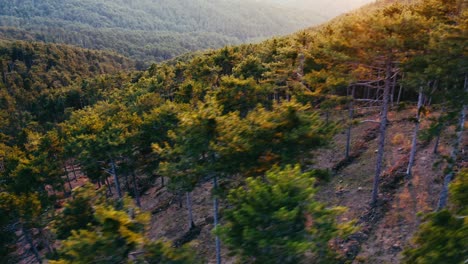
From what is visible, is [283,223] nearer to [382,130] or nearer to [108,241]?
[108,241]

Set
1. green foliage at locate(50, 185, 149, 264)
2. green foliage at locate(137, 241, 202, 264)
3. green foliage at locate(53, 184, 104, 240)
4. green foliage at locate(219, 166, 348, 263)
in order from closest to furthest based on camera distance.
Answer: green foliage at locate(219, 166, 348, 263) < green foliage at locate(50, 185, 149, 264) < green foliage at locate(137, 241, 202, 264) < green foliage at locate(53, 184, 104, 240)

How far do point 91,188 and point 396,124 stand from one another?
2841cm

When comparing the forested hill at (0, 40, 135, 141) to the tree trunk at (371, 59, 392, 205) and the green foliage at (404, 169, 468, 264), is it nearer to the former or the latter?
the tree trunk at (371, 59, 392, 205)

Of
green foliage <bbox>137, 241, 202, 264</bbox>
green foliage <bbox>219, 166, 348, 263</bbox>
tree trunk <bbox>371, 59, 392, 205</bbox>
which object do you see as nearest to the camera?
green foliage <bbox>219, 166, 348, 263</bbox>

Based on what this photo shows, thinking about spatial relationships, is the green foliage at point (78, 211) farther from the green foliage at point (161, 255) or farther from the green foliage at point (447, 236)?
the green foliage at point (447, 236)

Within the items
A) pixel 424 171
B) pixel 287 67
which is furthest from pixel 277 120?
pixel 287 67

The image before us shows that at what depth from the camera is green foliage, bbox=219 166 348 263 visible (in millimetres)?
10891

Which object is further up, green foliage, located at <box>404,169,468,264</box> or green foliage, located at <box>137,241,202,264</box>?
green foliage, located at <box>404,169,468,264</box>

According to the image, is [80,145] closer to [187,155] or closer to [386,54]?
[187,155]

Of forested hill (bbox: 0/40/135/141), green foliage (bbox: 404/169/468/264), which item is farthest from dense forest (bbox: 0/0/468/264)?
forested hill (bbox: 0/40/135/141)

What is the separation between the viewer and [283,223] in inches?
431

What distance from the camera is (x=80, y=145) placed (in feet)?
99.1

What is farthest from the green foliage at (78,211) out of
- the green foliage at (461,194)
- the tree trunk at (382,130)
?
the tree trunk at (382,130)

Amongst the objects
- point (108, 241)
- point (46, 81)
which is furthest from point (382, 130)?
point (46, 81)
